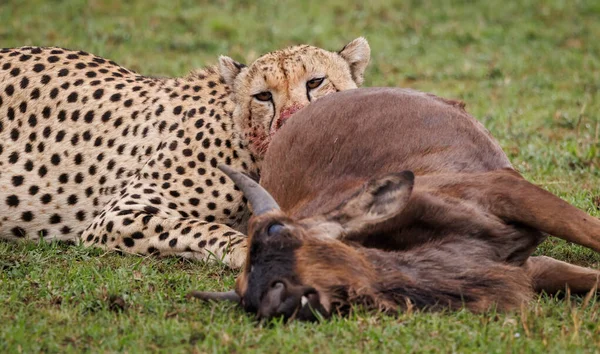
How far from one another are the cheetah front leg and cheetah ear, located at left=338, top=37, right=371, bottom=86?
3.68ft

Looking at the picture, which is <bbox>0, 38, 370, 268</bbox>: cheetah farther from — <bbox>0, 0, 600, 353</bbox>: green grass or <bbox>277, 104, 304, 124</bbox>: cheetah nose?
<bbox>0, 0, 600, 353</bbox>: green grass

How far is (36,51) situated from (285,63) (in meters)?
1.69

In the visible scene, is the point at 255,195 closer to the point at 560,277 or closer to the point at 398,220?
the point at 398,220

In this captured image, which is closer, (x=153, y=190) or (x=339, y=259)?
(x=339, y=259)

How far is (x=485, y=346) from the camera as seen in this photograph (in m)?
3.50

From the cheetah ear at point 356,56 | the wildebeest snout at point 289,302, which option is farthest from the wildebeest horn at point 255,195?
the cheetah ear at point 356,56

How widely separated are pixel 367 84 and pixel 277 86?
12.4 ft

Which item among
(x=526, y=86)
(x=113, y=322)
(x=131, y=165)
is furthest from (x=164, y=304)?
(x=526, y=86)

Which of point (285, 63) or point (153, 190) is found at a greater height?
point (285, 63)

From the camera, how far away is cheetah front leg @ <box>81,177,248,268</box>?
4.87 metres

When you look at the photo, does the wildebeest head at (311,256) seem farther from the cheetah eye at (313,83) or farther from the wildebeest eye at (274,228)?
the cheetah eye at (313,83)

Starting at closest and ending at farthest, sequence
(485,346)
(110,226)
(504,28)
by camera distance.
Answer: (485,346), (110,226), (504,28)

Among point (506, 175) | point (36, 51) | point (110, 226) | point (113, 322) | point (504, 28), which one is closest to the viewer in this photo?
point (113, 322)

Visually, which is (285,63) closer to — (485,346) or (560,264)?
(560,264)
